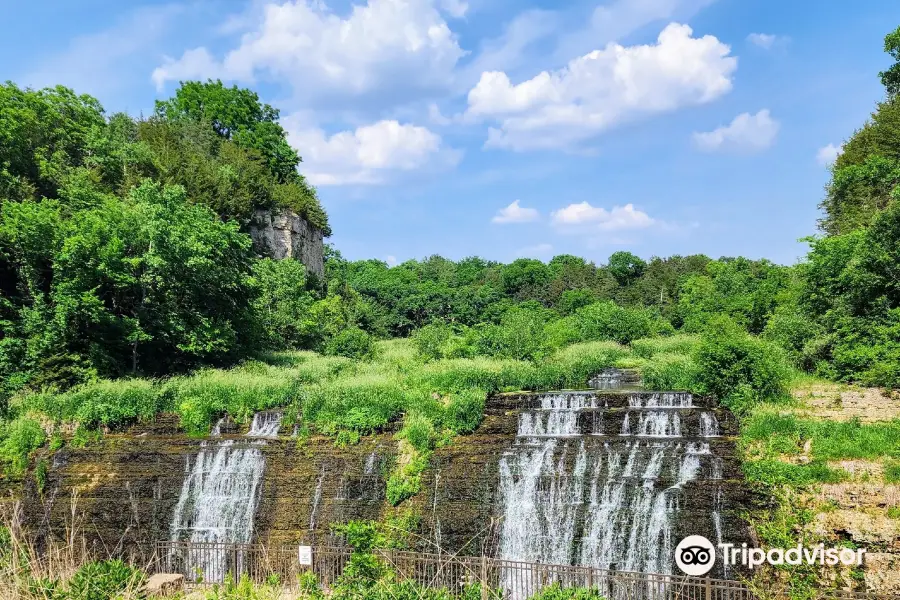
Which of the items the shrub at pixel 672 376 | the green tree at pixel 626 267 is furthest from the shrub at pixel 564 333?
the green tree at pixel 626 267

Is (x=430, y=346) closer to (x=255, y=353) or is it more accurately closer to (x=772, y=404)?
(x=255, y=353)

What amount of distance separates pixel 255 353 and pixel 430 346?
795cm

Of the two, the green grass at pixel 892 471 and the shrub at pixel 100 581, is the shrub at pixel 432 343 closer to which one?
the green grass at pixel 892 471

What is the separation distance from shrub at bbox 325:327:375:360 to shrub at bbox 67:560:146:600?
20397 mm

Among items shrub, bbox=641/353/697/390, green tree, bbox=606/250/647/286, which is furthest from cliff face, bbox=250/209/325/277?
green tree, bbox=606/250/647/286

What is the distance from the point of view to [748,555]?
11.8 meters

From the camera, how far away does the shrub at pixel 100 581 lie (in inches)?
315

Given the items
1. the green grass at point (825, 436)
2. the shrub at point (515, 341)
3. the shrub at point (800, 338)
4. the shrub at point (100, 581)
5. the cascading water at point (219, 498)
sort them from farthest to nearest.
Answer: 1. the shrub at point (515, 341)
2. the shrub at point (800, 338)
3. the cascading water at point (219, 498)
4. the green grass at point (825, 436)
5. the shrub at point (100, 581)

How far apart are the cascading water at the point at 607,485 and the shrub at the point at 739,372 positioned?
1.67 m

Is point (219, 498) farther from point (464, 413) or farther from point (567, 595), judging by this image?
point (567, 595)

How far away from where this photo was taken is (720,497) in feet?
40.9

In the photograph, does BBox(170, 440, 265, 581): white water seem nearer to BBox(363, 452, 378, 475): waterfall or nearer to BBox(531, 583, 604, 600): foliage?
BBox(363, 452, 378, 475): waterfall

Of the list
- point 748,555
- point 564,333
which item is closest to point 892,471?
point 748,555

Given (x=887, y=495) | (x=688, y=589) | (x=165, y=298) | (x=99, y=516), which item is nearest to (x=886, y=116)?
(x=887, y=495)
